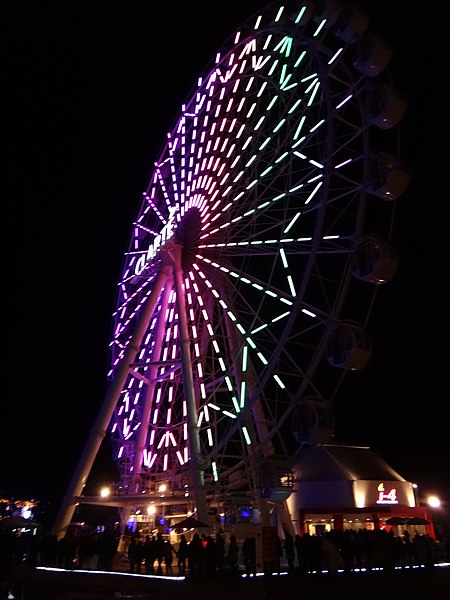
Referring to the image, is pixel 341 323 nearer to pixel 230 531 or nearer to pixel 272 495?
pixel 272 495

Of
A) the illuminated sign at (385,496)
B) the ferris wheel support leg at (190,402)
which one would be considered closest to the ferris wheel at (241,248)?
the ferris wheel support leg at (190,402)

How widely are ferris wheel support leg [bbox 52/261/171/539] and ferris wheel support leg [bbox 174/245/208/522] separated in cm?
145

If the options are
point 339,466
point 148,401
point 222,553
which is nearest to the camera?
point 222,553

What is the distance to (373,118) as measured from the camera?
1812 cm

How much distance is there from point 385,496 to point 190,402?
18.4 m

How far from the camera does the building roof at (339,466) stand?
33.5 m

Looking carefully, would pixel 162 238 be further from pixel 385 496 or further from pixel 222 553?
pixel 385 496

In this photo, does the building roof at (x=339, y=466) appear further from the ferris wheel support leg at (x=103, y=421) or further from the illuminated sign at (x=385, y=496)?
the ferris wheel support leg at (x=103, y=421)

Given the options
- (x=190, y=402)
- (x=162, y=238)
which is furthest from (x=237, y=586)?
(x=162, y=238)

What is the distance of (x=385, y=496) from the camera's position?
33.0m

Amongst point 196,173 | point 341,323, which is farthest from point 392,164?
point 196,173

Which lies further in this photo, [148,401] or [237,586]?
[148,401]

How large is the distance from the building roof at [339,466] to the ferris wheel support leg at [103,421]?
15308 mm

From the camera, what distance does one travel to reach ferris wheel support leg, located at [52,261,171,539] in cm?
2111
